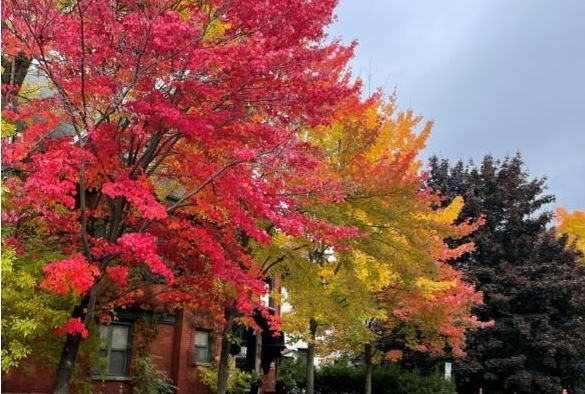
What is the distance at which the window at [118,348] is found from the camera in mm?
20859

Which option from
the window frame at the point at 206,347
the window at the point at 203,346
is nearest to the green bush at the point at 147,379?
the window frame at the point at 206,347

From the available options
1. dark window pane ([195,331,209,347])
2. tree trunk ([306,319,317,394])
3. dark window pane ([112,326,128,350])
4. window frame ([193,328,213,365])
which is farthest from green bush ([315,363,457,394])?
dark window pane ([112,326,128,350])

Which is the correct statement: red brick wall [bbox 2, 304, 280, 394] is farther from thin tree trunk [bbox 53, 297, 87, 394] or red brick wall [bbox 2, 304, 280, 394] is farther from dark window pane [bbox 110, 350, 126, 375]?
thin tree trunk [bbox 53, 297, 87, 394]

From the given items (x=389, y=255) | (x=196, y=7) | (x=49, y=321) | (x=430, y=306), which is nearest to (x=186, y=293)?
(x=49, y=321)

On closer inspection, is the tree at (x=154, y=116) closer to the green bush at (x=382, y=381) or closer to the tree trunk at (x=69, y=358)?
the tree trunk at (x=69, y=358)

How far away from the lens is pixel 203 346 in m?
24.4

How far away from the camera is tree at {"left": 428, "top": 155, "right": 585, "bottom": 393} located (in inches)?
1144

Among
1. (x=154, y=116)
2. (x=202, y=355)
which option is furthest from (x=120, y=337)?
→ (x=154, y=116)

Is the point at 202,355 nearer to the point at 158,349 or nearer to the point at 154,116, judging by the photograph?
the point at 158,349

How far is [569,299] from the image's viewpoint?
30.6m

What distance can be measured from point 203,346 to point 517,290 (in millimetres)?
16207

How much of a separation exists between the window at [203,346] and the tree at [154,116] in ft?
36.4

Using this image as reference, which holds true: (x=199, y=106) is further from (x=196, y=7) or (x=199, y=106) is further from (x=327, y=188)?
(x=327, y=188)

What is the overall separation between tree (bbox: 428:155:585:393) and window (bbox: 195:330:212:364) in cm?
1211
